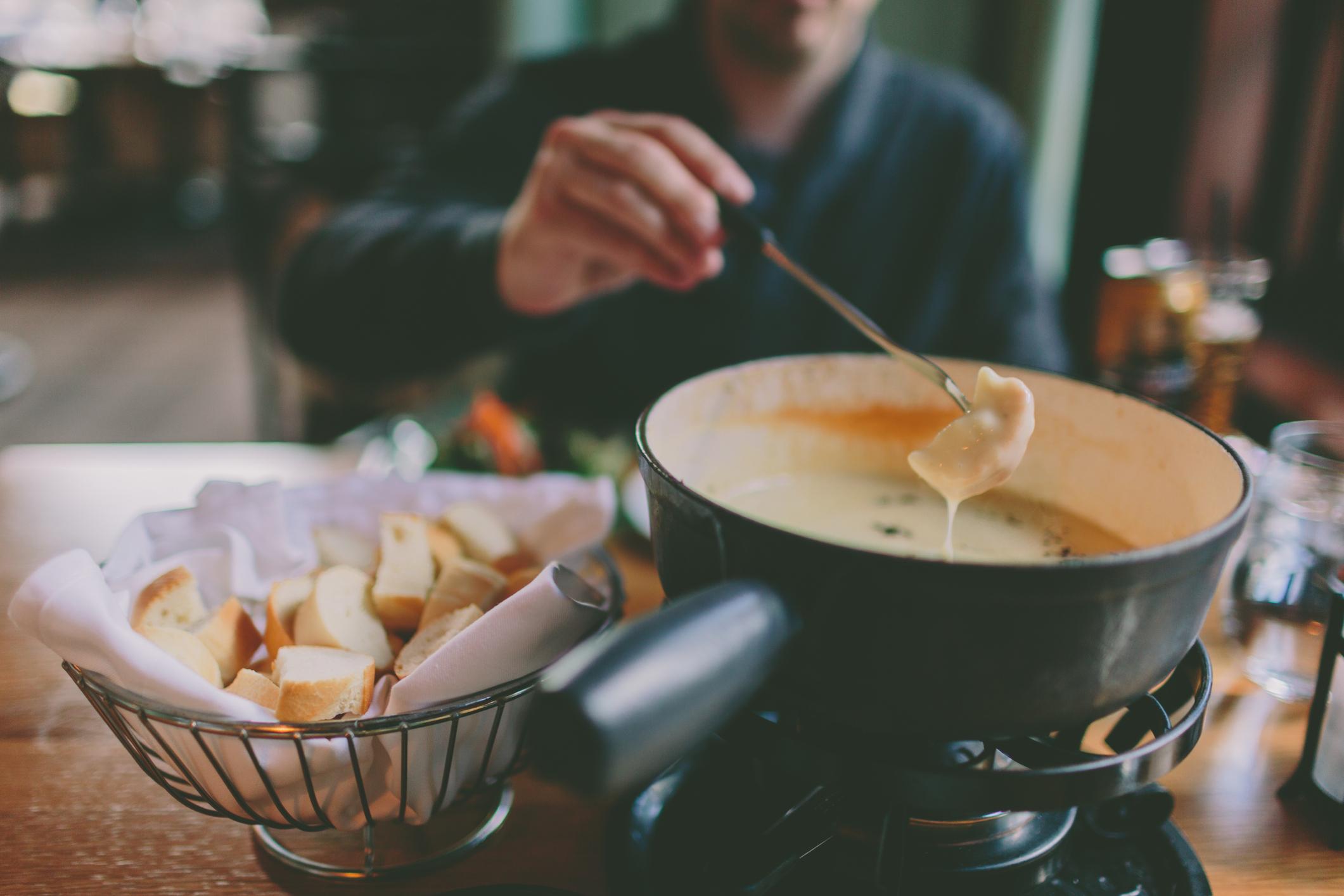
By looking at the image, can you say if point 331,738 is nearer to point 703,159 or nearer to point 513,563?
point 513,563

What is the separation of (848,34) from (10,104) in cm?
571

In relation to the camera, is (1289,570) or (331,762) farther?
(1289,570)

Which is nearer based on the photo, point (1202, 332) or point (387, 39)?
point (1202, 332)

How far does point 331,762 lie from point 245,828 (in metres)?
0.14

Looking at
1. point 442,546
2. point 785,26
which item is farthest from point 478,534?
point 785,26

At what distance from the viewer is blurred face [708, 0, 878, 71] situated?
1.49 m

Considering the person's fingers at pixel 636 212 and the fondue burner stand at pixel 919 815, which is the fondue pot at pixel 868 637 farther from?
the person's fingers at pixel 636 212

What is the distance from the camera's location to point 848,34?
5.63ft

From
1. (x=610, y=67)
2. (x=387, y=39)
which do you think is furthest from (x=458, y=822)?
(x=387, y=39)

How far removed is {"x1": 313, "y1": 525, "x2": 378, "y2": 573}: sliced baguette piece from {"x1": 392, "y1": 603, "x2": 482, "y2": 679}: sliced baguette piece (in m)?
0.11

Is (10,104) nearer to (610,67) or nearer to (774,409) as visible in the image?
(610,67)

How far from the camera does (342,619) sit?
0.58 m

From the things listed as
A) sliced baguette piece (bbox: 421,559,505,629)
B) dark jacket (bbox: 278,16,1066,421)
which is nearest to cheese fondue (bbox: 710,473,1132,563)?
sliced baguette piece (bbox: 421,559,505,629)

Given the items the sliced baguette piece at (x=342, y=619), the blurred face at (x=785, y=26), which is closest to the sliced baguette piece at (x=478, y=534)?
the sliced baguette piece at (x=342, y=619)
